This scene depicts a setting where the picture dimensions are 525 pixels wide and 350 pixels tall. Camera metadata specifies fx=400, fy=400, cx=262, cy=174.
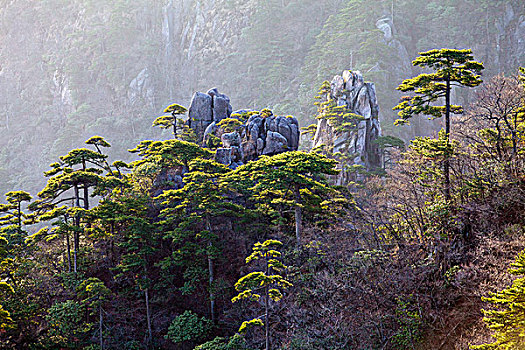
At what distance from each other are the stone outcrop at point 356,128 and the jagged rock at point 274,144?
222 inches

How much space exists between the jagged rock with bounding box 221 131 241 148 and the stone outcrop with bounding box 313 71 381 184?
29.5 feet

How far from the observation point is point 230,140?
28.6 m

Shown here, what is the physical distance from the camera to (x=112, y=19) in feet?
264

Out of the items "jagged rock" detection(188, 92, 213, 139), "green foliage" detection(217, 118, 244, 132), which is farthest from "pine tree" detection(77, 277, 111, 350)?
"jagged rock" detection(188, 92, 213, 139)

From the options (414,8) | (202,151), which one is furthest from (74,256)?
(414,8)

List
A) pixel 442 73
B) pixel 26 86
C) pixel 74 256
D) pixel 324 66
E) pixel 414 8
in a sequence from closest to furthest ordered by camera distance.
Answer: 1. pixel 442 73
2. pixel 74 256
3. pixel 324 66
4. pixel 414 8
5. pixel 26 86

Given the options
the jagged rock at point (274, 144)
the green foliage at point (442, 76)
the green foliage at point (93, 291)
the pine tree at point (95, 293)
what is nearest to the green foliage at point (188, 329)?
the pine tree at point (95, 293)

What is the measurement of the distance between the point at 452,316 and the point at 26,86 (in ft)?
289

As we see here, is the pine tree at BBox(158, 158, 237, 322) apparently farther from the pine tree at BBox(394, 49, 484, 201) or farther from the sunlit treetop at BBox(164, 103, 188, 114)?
the pine tree at BBox(394, 49, 484, 201)

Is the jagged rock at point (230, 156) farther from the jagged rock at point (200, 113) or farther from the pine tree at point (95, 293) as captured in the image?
the pine tree at point (95, 293)

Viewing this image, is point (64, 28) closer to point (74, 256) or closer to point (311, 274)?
point (74, 256)

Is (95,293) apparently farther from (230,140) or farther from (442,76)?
(442,76)

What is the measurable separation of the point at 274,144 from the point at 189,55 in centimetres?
4962

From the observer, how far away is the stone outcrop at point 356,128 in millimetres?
34938
